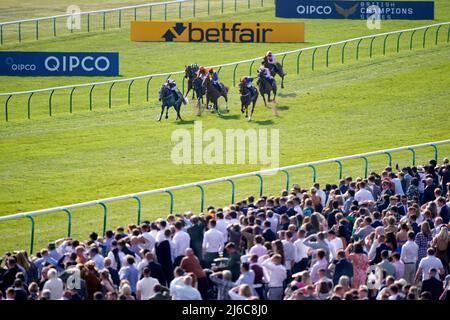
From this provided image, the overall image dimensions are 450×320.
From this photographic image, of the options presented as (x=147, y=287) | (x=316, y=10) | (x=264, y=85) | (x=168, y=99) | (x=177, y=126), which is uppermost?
(x=316, y=10)

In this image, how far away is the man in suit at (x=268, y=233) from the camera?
19078 millimetres

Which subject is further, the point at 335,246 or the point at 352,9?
the point at 352,9

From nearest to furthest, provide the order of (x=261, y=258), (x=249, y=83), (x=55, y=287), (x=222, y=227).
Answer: (x=55, y=287)
(x=261, y=258)
(x=222, y=227)
(x=249, y=83)

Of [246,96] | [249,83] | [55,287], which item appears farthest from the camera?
[246,96]

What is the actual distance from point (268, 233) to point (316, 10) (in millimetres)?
33846

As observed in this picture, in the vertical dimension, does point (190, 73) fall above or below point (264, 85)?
above

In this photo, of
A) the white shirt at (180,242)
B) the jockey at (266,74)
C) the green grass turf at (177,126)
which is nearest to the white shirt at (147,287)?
the white shirt at (180,242)

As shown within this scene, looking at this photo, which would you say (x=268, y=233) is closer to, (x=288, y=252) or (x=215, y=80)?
(x=288, y=252)

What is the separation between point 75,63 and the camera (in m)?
42.1

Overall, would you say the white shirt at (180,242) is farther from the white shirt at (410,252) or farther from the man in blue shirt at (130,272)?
the white shirt at (410,252)

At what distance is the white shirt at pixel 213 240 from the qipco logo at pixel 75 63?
24053 mm

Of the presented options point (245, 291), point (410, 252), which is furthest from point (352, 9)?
point (245, 291)

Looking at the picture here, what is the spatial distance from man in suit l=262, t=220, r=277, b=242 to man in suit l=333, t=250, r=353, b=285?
225 centimetres

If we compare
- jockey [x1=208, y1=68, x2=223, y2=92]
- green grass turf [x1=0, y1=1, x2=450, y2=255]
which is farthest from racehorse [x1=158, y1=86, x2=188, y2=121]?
jockey [x1=208, y1=68, x2=223, y2=92]
